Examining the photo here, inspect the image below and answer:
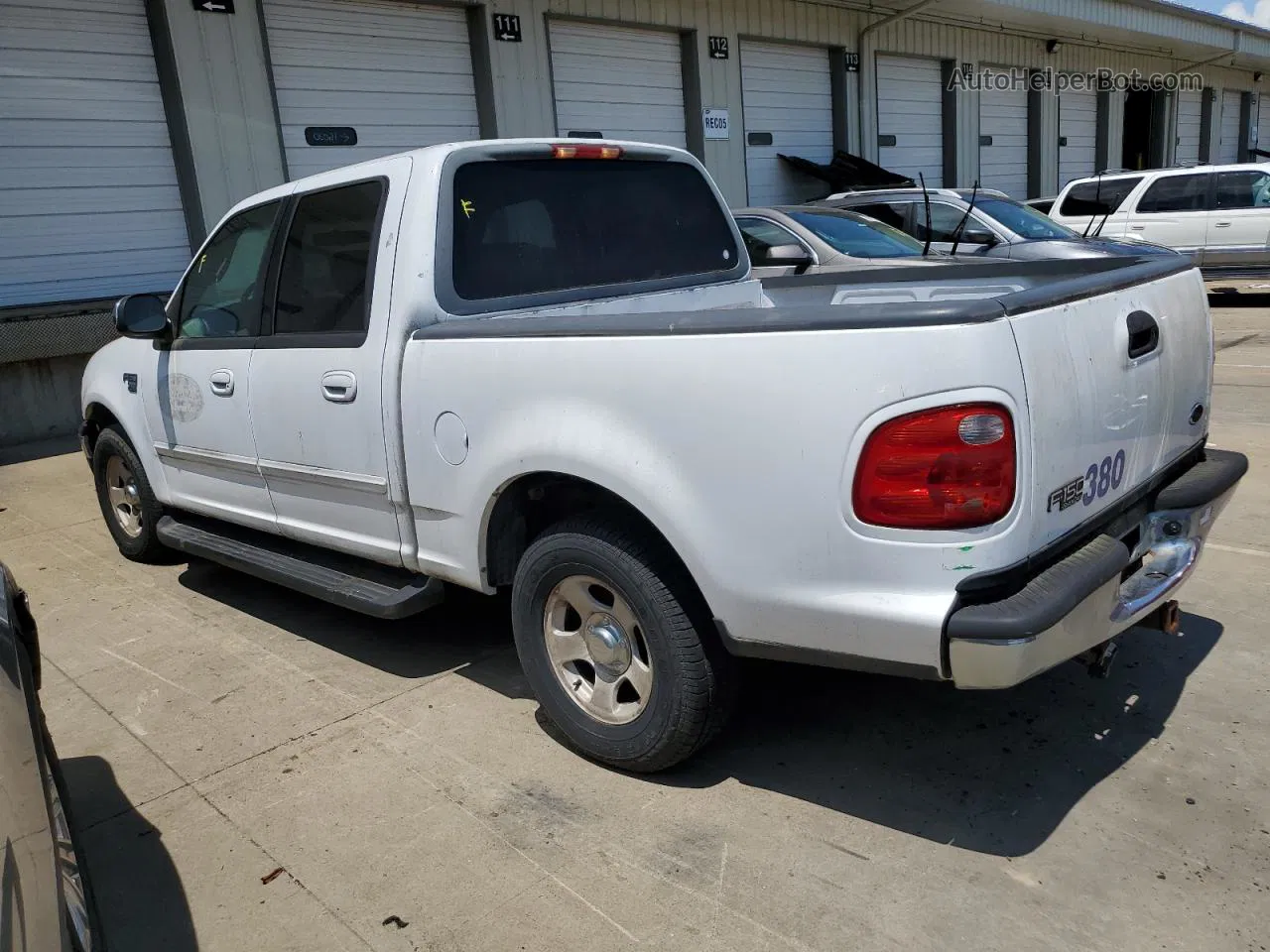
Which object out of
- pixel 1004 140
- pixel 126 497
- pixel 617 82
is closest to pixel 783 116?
pixel 617 82

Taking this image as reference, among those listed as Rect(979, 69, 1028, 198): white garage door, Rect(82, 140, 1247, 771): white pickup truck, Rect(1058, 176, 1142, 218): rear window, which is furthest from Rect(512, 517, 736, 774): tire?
Rect(979, 69, 1028, 198): white garage door

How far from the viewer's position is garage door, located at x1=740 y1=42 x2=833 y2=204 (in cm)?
1633

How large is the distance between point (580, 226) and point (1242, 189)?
14.0 metres

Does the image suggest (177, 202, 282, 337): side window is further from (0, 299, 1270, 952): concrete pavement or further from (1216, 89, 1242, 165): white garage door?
(1216, 89, 1242, 165): white garage door

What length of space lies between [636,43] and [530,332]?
1286 centimetres

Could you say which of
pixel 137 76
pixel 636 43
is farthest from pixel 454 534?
pixel 636 43

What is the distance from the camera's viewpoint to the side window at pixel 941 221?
11.0 metres

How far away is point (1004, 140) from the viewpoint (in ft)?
73.4

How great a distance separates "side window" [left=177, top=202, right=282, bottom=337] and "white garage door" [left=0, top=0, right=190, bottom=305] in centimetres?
590

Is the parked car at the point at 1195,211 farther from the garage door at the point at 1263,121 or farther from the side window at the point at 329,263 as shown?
the garage door at the point at 1263,121

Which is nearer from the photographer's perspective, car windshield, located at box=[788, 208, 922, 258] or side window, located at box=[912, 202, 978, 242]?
car windshield, located at box=[788, 208, 922, 258]

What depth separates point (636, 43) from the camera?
14.5 meters

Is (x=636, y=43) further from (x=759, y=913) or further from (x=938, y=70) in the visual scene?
(x=759, y=913)

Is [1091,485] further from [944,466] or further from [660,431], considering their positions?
[660,431]
